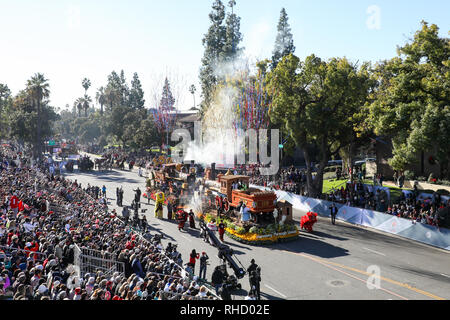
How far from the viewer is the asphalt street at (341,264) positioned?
15.5m

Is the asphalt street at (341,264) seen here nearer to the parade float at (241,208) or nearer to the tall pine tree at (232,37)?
the parade float at (241,208)

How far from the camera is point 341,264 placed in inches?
741

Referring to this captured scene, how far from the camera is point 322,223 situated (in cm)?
2805

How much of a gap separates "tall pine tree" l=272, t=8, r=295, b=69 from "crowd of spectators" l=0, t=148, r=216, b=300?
40808 mm

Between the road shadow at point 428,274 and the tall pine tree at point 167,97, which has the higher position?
the tall pine tree at point 167,97

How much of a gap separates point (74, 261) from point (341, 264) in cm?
1255

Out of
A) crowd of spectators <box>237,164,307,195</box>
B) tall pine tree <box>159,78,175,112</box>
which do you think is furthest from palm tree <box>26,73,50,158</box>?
crowd of spectators <box>237,164,307,195</box>

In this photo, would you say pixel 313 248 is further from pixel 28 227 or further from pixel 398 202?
pixel 28 227

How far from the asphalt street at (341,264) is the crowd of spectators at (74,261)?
365 cm

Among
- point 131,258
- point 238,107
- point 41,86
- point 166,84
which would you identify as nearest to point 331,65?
point 238,107

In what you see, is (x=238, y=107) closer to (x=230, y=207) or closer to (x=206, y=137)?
(x=206, y=137)

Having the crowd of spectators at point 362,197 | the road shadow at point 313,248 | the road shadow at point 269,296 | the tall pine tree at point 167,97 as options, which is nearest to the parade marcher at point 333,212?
the crowd of spectators at point 362,197

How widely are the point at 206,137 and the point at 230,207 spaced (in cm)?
3270

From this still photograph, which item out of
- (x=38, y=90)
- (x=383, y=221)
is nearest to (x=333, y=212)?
(x=383, y=221)
